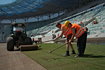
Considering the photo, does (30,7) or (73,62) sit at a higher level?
(30,7)

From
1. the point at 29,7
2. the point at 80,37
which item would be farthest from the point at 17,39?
the point at 29,7

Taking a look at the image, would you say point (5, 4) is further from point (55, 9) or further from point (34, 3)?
point (55, 9)

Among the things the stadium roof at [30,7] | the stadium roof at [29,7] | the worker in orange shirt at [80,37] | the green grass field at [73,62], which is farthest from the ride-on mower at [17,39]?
the stadium roof at [29,7]

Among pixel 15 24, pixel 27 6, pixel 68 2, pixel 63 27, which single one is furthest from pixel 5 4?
pixel 63 27

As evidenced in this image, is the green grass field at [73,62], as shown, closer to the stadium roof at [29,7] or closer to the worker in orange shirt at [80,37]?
the worker in orange shirt at [80,37]

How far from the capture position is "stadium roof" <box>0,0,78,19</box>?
58.9 m

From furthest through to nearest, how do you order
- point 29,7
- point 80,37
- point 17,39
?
point 29,7 → point 17,39 → point 80,37

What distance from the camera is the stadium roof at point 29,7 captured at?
58875mm

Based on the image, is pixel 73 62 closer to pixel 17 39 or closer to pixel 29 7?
pixel 17 39

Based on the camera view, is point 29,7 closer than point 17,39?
No

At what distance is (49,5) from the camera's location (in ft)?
201

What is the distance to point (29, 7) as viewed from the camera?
64688 mm

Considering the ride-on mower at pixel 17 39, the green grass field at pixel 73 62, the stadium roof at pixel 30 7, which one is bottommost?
the green grass field at pixel 73 62

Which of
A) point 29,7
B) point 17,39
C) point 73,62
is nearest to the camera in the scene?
point 73,62
